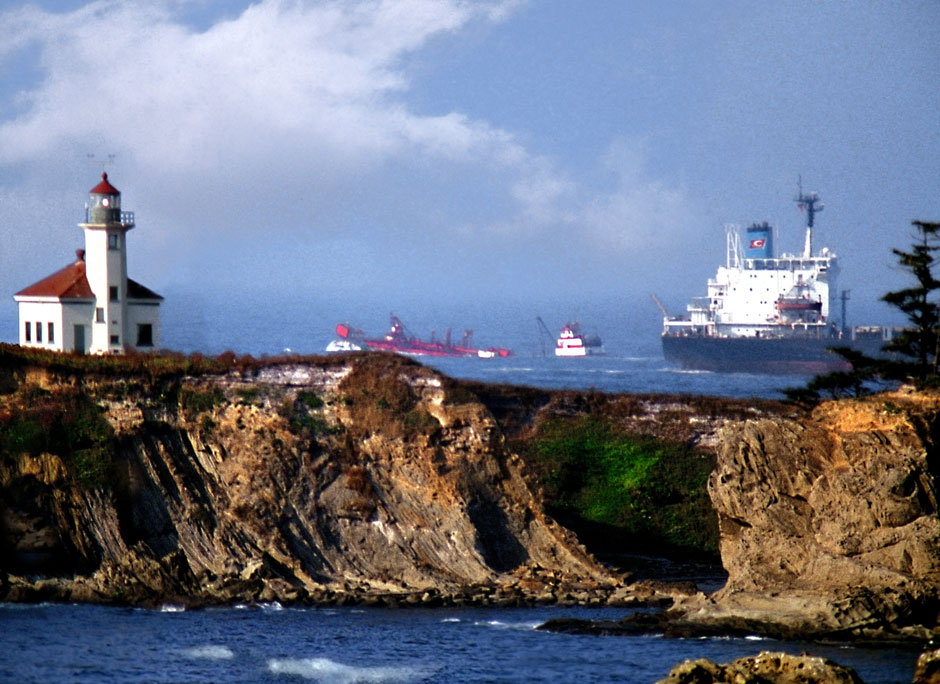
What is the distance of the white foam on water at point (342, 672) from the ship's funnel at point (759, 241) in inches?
4317

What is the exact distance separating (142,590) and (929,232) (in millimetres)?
27947

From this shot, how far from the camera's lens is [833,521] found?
128ft

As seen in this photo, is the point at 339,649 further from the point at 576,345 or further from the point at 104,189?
the point at 576,345

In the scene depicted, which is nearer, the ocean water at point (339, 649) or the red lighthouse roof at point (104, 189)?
the ocean water at point (339, 649)

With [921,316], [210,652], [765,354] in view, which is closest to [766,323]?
[765,354]

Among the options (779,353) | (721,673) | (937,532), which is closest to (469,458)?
(937,532)

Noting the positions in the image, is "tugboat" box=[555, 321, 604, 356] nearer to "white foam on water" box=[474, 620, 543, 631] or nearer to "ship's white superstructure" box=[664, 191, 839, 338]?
"ship's white superstructure" box=[664, 191, 839, 338]

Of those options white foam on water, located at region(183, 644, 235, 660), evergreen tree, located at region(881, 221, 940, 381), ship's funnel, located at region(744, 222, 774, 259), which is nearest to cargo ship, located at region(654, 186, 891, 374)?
ship's funnel, located at region(744, 222, 774, 259)

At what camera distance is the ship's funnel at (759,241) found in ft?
454

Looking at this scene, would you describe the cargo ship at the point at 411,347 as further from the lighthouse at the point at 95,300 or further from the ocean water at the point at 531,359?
the lighthouse at the point at 95,300

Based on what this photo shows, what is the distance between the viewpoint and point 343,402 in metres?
46.9

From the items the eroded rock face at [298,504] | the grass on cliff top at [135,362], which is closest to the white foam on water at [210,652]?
the eroded rock face at [298,504]

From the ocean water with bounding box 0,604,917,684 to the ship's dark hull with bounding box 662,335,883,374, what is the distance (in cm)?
9266

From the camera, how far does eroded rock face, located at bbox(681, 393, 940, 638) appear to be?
3578 centimetres
